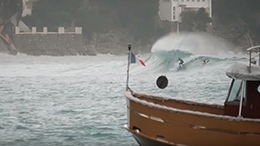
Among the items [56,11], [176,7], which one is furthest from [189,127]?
[56,11]

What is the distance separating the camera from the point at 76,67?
23766 mm

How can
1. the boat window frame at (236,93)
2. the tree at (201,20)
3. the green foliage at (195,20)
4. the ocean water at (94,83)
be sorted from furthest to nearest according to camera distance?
the tree at (201,20)
the green foliage at (195,20)
the ocean water at (94,83)
the boat window frame at (236,93)

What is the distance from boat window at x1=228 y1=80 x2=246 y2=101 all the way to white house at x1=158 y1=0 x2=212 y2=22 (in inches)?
609

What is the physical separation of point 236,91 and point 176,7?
16.0 m

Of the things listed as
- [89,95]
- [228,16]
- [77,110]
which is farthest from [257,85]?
[228,16]

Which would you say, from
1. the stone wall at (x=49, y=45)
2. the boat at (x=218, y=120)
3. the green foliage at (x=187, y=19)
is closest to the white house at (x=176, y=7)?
the green foliage at (x=187, y=19)

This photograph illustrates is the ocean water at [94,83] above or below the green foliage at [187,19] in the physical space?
below

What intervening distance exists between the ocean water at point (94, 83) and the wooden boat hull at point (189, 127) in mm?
5899

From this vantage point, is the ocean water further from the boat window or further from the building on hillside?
the boat window

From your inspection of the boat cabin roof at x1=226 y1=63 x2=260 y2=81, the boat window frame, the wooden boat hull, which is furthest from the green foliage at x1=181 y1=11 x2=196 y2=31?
the boat cabin roof at x1=226 y1=63 x2=260 y2=81

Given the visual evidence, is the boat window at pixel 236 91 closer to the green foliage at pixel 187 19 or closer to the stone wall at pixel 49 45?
the green foliage at pixel 187 19

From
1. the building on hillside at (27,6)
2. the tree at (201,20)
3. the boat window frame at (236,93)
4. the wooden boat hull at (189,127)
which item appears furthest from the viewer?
the building on hillside at (27,6)

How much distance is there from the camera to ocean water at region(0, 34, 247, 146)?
51.9 feet

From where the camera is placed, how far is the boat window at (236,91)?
7.33m
